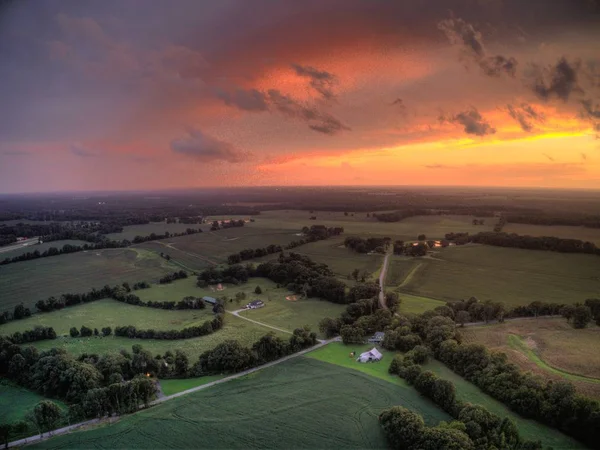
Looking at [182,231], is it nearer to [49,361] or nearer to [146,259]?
[146,259]

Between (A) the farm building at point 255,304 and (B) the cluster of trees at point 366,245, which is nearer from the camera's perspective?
(A) the farm building at point 255,304

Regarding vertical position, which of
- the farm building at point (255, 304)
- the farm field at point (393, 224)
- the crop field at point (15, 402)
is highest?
the farm field at point (393, 224)

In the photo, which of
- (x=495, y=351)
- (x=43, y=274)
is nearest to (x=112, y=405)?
(x=495, y=351)

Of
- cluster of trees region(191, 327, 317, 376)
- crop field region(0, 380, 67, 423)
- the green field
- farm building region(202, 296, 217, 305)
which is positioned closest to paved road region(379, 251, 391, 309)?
cluster of trees region(191, 327, 317, 376)

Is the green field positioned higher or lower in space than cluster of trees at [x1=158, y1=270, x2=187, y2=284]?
higher

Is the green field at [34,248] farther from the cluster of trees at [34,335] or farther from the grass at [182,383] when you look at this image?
the grass at [182,383]

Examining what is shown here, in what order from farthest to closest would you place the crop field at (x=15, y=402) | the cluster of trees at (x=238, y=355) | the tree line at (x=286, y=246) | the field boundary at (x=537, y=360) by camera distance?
the tree line at (x=286, y=246), the cluster of trees at (x=238, y=355), the field boundary at (x=537, y=360), the crop field at (x=15, y=402)

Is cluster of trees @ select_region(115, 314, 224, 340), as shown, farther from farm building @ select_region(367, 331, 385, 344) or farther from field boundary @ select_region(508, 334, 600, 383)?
field boundary @ select_region(508, 334, 600, 383)

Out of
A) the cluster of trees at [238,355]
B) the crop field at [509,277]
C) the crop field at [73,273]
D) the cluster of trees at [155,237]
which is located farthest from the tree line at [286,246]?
the cluster of trees at [238,355]
